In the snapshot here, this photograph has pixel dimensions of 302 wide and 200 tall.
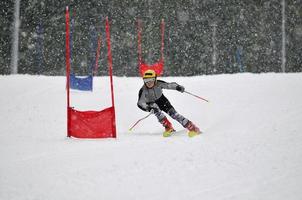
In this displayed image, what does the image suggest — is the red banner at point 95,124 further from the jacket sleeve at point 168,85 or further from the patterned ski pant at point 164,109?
the jacket sleeve at point 168,85

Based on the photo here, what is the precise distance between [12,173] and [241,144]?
3.52 metres

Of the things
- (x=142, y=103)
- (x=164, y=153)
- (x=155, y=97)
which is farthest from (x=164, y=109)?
(x=164, y=153)

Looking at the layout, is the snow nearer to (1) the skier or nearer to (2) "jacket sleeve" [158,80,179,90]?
(1) the skier

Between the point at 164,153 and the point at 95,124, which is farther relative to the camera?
the point at 95,124

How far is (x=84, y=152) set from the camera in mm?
8148

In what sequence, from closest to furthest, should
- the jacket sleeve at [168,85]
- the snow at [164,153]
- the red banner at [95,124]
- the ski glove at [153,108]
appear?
the snow at [164,153] → the red banner at [95,124] → the ski glove at [153,108] → the jacket sleeve at [168,85]

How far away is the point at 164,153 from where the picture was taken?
7.82 m

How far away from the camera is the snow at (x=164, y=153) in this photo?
20.5ft

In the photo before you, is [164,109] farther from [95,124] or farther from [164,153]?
[164,153]

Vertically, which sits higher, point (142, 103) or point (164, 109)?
point (142, 103)

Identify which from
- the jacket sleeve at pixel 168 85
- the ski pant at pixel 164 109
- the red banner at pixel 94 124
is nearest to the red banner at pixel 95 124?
the red banner at pixel 94 124

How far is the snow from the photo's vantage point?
20.5 feet

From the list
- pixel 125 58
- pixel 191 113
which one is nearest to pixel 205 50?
pixel 125 58

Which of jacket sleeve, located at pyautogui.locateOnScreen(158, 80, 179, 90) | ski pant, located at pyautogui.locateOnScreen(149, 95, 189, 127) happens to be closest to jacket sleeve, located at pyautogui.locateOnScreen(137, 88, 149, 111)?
ski pant, located at pyautogui.locateOnScreen(149, 95, 189, 127)
